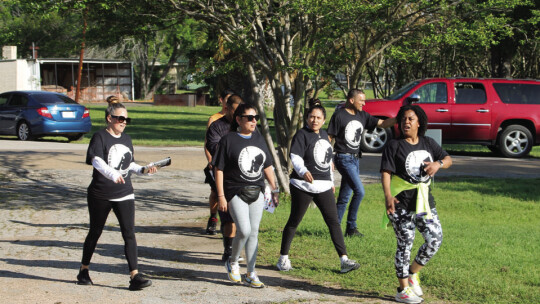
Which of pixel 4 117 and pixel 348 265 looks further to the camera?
pixel 4 117

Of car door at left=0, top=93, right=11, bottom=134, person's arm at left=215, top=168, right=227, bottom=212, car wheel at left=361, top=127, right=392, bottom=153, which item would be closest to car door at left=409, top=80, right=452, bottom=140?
car wheel at left=361, top=127, right=392, bottom=153

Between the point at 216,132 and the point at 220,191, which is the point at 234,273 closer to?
the point at 220,191

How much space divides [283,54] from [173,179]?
4.30 m

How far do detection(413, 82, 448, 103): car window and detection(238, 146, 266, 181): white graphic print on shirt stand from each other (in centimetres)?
1190

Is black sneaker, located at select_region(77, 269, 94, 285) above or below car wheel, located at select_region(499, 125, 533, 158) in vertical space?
below

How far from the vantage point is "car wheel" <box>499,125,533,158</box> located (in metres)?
17.6

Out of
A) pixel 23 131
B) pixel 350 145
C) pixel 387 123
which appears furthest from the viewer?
pixel 23 131

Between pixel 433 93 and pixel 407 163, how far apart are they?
483 inches

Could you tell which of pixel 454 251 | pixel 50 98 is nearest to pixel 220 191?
pixel 454 251

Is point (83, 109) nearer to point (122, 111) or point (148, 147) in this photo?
point (148, 147)

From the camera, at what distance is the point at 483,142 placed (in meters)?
17.8

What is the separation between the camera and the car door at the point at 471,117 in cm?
1750

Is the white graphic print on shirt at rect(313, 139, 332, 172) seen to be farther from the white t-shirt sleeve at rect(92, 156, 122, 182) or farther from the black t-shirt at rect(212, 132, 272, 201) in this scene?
the white t-shirt sleeve at rect(92, 156, 122, 182)

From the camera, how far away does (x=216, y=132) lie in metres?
7.88
